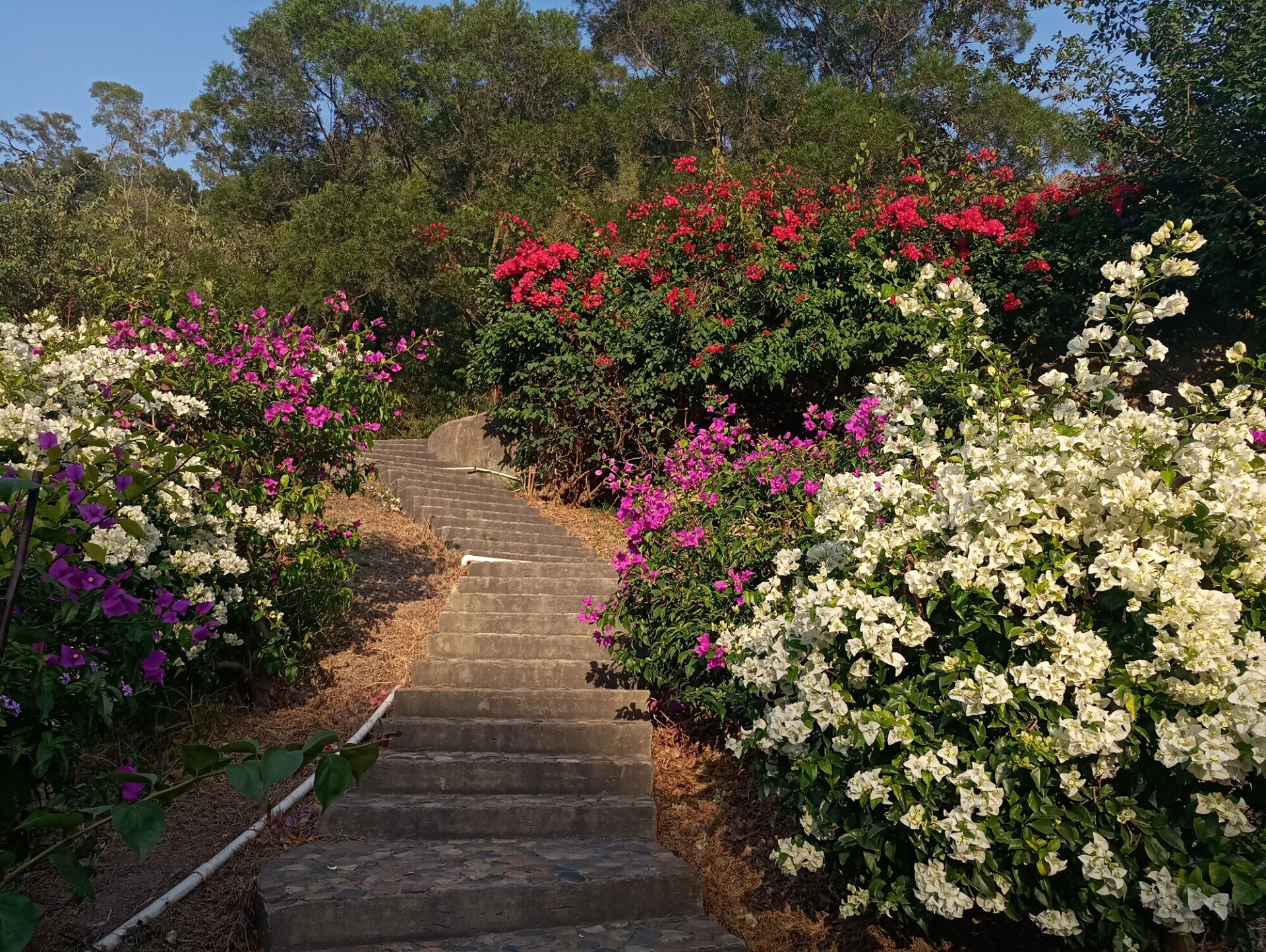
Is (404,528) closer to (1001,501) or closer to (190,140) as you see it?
(1001,501)

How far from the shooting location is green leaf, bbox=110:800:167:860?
3.13ft

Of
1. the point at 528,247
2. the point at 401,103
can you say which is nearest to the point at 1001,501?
the point at 528,247

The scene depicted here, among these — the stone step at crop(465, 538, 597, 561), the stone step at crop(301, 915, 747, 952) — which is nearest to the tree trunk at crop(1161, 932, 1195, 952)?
the stone step at crop(301, 915, 747, 952)

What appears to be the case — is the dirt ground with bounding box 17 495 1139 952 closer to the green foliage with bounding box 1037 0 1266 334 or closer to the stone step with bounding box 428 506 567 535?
the stone step with bounding box 428 506 567 535

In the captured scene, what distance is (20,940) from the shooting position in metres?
0.92

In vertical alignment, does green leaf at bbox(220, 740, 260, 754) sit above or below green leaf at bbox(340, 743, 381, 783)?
below

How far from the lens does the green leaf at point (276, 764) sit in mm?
938

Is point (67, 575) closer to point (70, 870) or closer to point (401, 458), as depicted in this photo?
point (70, 870)

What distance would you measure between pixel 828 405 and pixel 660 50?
13.0 m

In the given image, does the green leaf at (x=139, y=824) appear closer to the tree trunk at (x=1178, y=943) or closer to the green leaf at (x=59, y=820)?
the green leaf at (x=59, y=820)

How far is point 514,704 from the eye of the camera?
4.74 metres

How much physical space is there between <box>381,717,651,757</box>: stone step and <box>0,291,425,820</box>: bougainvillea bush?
0.78m

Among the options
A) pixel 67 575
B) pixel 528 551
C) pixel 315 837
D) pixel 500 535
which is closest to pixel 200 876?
pixel 315 837

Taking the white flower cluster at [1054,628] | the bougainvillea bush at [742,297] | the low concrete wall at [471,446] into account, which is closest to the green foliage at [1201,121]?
the bougainvillea bush at [742,297]
